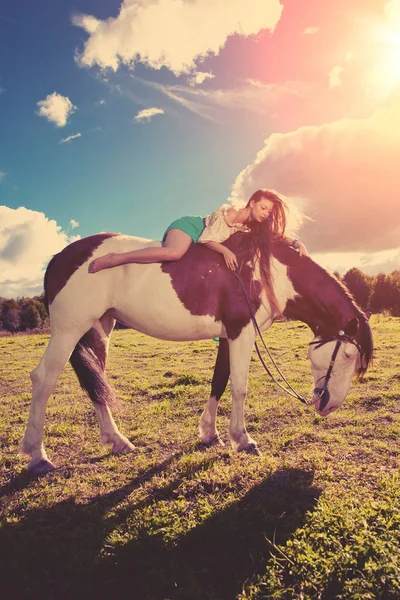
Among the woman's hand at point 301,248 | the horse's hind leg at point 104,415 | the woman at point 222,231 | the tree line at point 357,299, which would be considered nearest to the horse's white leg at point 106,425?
the horse's hind leg at point 104,415

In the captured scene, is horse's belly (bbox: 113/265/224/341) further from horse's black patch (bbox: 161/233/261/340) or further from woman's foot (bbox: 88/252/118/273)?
woman's foot (bbox: 88/252/118/273)

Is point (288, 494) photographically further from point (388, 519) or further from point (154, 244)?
point (154, 244)

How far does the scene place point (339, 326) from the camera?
4.30 m

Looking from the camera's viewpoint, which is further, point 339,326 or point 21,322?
point 21,322

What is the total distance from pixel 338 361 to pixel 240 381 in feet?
3.58

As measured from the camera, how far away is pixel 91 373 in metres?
4.59

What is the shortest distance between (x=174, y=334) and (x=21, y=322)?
57.6 meters

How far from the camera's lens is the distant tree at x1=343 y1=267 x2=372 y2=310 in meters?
50.4

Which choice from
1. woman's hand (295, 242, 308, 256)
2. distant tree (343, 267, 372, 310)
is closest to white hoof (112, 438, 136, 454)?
woman's hand (295, 242, 308, 256)

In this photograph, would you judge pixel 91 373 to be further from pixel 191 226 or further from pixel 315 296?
pixel 315 296

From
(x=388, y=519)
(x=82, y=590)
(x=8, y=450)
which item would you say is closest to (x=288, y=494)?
(x=388, y=519)

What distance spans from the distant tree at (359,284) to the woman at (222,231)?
49303mm

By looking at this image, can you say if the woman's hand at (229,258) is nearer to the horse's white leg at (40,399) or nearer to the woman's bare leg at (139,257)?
the woman's bare leg at (139,257)

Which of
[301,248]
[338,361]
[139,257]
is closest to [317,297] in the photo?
[301,248]
